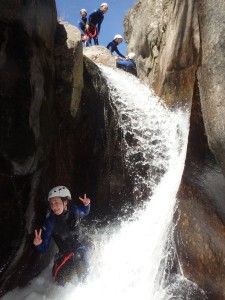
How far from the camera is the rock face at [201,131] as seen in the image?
204 inches

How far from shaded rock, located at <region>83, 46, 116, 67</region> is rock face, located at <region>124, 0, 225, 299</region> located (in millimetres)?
5414

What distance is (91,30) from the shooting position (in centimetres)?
1421

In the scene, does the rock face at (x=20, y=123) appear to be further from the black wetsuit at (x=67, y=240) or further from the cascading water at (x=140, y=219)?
the cascading water at (x=140, y=219)

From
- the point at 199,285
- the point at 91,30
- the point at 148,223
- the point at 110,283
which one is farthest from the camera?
the point at 91,30

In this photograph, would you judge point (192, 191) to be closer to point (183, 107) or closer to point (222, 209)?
point (222, 209)

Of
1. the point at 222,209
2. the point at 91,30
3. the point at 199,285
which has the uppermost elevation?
the point at 91,30

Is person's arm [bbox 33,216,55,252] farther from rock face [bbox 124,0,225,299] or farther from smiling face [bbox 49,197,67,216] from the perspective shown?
rock face [bbox 124,0,225,299]

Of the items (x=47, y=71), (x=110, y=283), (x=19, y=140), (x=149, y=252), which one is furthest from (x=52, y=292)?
(x=47, y=71)

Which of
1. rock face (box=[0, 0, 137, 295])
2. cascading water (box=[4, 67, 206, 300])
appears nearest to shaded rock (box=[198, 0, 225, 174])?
cascading water (box=[4, 67, 206, 300])

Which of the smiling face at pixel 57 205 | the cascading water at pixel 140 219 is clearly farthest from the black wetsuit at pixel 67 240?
the cascading water at pixel 140 219

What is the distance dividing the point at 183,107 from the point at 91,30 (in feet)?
28.9

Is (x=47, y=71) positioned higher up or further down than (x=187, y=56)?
further down

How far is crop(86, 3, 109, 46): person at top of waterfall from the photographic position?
13.2m

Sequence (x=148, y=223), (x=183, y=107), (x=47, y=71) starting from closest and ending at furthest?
(x=47, y=71), (x=148, y=223), (x=183, y=107)
